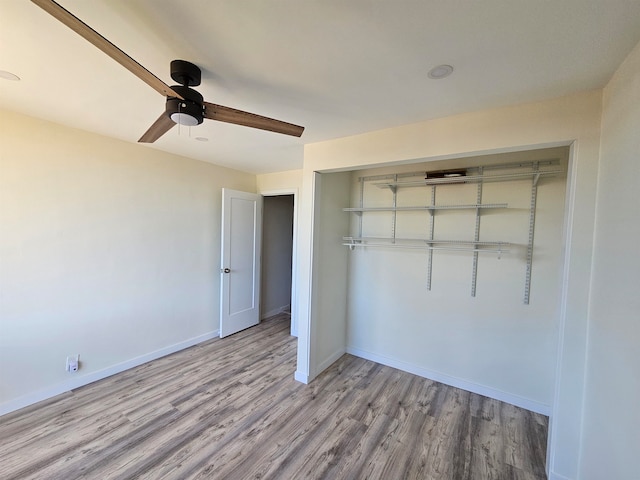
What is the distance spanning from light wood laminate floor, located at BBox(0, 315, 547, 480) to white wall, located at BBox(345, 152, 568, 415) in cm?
28

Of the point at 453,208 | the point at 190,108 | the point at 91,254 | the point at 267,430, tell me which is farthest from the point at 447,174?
the point at 91,254

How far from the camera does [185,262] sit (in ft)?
11.2

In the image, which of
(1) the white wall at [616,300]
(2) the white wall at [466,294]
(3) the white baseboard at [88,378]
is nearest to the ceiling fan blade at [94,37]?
(1) the white wall at [616,300]

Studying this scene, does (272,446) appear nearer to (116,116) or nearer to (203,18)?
(203,18)

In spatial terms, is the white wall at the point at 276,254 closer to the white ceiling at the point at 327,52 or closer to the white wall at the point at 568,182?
the white ceiling at the point at 327,52

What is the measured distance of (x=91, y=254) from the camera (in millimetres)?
2586

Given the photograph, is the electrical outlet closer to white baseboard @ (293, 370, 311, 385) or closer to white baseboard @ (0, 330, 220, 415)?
white baseboard @ (0, 330, 220, 415)

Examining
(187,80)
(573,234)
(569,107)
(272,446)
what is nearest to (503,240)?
(573,234)

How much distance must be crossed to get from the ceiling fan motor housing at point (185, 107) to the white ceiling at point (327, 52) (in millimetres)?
184

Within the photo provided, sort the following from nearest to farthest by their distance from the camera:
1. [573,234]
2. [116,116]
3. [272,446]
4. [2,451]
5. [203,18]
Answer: [203,18], [573,234], [2,451], [272,446], [116,116]

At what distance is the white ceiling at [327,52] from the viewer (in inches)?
41.2

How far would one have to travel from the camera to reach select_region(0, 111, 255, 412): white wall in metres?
2.17

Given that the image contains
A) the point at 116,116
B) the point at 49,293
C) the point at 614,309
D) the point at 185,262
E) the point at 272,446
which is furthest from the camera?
the point at 185,262

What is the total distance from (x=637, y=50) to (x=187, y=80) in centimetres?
217
